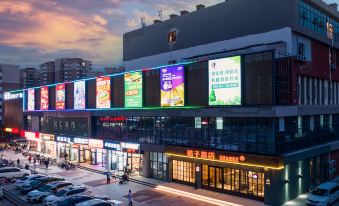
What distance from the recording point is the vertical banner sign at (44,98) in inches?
2877

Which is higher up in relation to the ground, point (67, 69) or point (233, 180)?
point (67, 69)

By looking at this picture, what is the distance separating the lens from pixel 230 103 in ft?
123

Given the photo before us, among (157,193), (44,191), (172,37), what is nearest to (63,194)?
(44,191)

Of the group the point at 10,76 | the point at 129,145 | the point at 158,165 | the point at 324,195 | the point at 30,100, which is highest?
the point at 10,76

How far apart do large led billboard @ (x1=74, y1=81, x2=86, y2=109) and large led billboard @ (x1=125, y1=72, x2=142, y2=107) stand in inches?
487

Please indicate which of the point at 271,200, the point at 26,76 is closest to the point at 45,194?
the point at 271,200

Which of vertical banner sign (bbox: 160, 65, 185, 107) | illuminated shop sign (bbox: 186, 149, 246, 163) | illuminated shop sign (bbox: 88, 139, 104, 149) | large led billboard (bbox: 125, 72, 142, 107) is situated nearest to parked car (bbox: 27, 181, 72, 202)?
illuminated shop sign (bbox: 88, 139, 104, 149)

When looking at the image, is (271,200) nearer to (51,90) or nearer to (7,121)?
(51,90)

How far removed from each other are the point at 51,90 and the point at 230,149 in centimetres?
4693

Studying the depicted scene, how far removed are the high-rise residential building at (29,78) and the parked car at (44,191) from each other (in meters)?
166

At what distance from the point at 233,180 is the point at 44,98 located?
50214mm

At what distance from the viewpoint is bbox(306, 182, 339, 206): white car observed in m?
32.7

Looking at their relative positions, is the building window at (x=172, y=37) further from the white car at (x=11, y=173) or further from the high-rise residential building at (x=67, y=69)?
the high-rise residential building at (x=67, y=69)

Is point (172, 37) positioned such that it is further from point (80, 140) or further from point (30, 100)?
point (30, 100)
